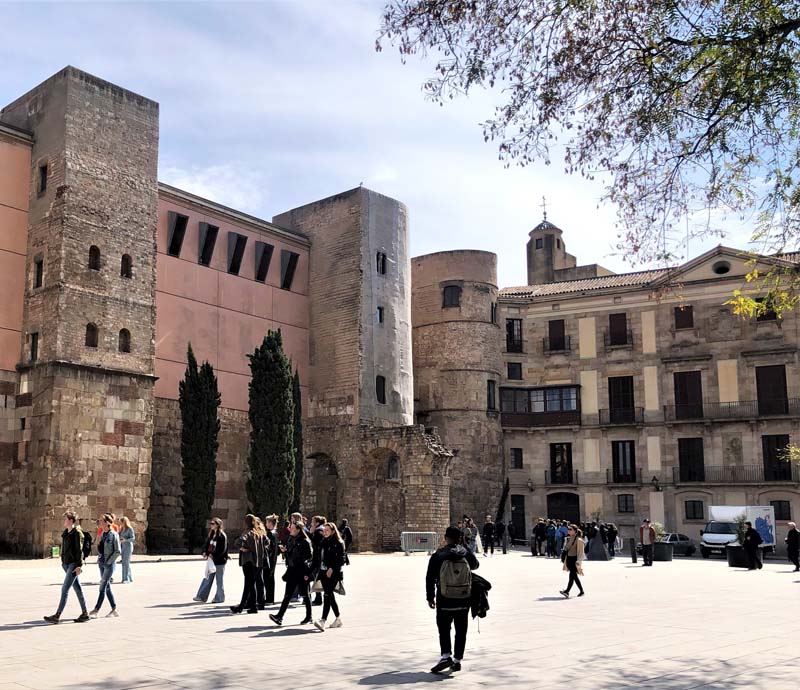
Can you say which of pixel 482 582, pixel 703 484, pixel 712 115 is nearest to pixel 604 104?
pixel 712 115

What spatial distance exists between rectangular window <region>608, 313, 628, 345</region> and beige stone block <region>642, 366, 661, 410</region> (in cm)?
201

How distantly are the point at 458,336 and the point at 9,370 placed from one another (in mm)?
23816

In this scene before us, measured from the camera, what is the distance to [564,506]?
46625mm

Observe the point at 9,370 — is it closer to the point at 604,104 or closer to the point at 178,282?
the point at 178,282

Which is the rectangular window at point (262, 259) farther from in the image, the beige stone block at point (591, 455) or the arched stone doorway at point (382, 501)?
the beige stone block at point (591, 455)

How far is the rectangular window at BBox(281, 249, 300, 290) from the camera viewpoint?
125ft

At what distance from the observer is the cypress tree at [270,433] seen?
1239 inches

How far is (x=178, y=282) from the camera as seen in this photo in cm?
3331

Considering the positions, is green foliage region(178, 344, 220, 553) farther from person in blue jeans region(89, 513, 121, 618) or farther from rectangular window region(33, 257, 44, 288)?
person in blue jeans region(89, 513, 121, 618)

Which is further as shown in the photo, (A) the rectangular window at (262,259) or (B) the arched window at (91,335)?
(A) the rectangular window at (262,259)

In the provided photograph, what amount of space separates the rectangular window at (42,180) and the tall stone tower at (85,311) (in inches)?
2.0

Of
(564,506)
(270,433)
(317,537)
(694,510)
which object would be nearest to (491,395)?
(564,506)

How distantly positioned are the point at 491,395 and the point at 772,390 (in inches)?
520

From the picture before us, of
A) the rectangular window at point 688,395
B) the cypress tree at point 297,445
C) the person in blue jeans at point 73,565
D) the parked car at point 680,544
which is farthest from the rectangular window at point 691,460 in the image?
the person in blue jeans at point 73,565
